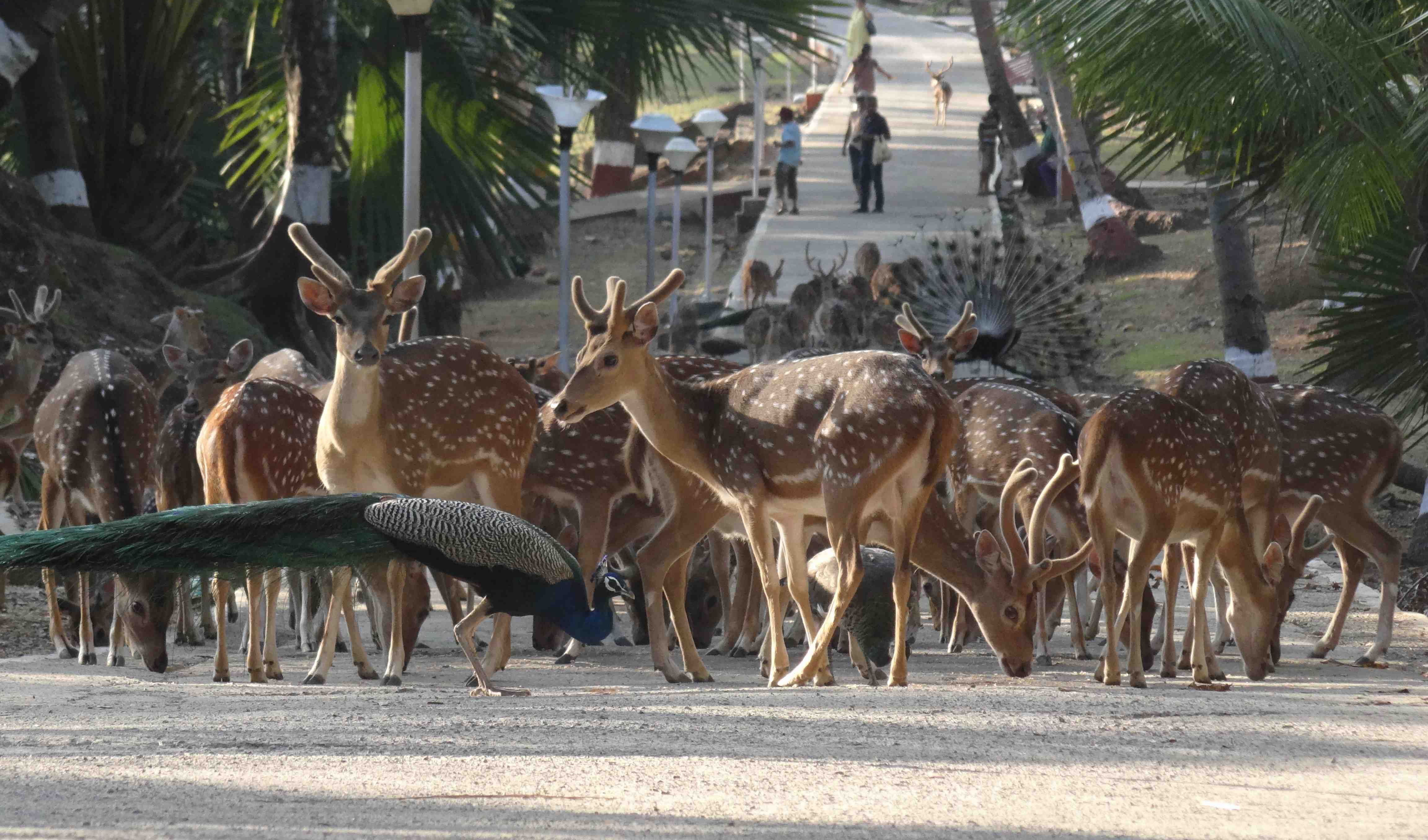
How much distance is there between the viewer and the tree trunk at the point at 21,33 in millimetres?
15047

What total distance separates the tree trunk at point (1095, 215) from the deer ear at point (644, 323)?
18.5 metres

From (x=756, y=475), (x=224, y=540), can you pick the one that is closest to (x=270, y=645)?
(x=224, y=540)

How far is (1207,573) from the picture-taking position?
877cm

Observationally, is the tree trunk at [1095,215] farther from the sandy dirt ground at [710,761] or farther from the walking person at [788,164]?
the sandy dirt ground at [710,761]

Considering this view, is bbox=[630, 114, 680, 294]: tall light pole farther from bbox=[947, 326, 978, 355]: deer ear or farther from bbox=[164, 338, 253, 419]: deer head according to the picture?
bbox=[164, 338, 253, 419]: deer head

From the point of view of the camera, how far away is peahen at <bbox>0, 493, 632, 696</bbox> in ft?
23.1

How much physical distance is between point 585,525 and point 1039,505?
2.70m

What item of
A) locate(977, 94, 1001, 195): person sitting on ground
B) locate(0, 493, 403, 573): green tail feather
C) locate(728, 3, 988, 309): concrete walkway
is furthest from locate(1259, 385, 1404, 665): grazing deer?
locate(977, 94, 1001, 195): person sitting on ground

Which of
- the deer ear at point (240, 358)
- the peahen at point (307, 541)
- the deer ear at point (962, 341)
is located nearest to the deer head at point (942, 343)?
the deer ear at point (962, 341)

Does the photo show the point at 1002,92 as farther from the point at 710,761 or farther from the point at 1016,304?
the point at 710,761

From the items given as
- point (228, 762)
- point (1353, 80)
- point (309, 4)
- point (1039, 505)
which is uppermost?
point (309, 4)

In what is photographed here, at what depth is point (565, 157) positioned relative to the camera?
1772cm

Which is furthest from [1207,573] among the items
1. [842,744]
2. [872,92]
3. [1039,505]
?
[872,92]

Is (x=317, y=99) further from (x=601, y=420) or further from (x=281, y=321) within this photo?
(x=601, y=420)
